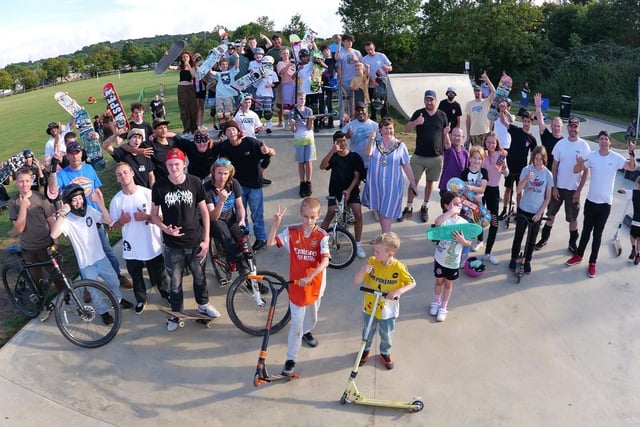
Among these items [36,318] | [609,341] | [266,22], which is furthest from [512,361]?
[266,22]

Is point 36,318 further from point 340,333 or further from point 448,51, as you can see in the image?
point 448,51

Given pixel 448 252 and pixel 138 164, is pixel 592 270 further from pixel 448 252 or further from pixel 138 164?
pixel 138 164

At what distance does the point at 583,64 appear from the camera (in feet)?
86.4

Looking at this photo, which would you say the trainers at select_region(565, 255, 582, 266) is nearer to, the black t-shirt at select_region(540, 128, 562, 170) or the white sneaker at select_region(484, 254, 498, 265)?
the white sneaker at select_region(484, 254, 498, 265)

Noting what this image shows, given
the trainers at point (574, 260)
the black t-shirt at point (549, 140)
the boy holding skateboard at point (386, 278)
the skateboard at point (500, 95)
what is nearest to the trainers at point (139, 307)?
the boy holding skateboard at point (386, 278)

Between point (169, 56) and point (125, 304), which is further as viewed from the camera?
point (169, 56)

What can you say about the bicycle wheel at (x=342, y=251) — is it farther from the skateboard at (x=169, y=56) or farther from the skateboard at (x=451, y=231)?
the skateboard at (x=169, y=56)

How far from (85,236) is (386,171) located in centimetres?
395

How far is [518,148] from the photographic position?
23.6 ft

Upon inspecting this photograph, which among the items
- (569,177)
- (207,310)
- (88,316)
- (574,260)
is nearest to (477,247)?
(574,260)

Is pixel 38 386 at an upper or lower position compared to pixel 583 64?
lower

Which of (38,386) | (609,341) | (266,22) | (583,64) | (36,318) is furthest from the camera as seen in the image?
(266,22)

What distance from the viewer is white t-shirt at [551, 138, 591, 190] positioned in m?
6.46

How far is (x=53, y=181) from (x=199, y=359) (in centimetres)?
297
